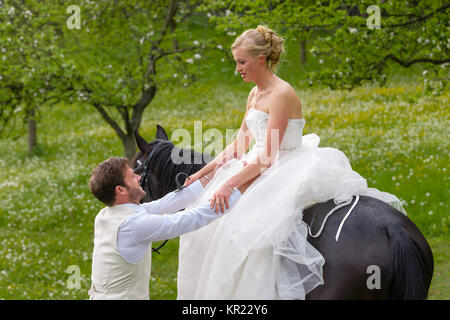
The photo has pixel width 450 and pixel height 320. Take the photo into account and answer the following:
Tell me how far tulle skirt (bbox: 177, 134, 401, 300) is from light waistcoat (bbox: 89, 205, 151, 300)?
24.3 inches

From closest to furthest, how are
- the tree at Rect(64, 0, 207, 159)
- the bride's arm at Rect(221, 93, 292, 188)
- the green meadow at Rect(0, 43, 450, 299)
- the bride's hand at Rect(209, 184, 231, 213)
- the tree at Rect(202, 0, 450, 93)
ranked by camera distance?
the bride's hand at Rect(209, 184, 231, 213) → the bride's arm at Rect(221, 93, 292, 188) → the tree at Rect(202, 0, 450, 93) → the green meadow at Rect(0, 43, 450, 299) → the tree at Rect(64, 0, 207, 159)

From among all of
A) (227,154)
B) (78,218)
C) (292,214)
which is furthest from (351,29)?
(78,218)

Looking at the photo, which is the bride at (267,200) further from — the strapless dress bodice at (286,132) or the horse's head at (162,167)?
the horse's head at (162,167)

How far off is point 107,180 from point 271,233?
1.51m

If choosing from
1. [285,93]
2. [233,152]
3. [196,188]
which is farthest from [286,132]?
[196,188]

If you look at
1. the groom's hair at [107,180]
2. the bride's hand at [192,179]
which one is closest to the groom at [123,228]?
the groom's hair at [107,180]

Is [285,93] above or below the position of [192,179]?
above

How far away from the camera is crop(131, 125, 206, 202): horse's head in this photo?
5992 millimetres

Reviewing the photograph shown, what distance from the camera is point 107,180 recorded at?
455 cm

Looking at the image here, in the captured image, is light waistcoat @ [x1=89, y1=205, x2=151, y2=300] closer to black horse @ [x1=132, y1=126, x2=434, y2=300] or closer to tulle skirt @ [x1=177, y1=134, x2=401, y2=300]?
tulle skirt @ [x1=177, y1=134, x2=401, y2=300]

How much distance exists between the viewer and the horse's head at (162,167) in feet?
19.7

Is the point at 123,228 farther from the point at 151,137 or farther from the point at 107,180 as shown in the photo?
the point at 151,137

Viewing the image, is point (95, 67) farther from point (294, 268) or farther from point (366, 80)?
point (294, 268)

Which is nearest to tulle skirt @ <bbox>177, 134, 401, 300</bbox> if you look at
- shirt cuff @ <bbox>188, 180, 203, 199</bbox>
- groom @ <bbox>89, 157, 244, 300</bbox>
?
groom @ <bbox>89, 157, 244, 300</bbox>
